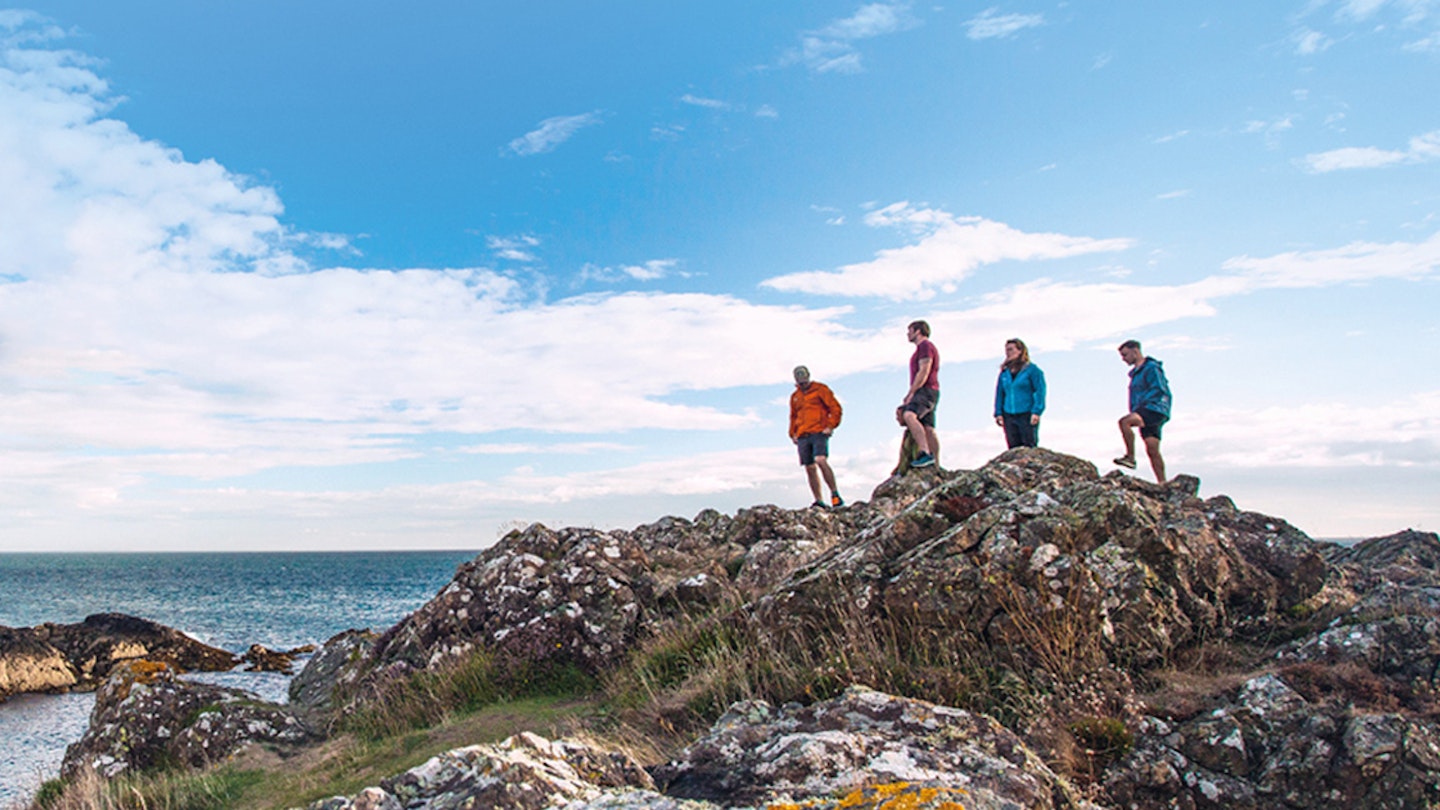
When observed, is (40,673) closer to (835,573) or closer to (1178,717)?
(835,573)

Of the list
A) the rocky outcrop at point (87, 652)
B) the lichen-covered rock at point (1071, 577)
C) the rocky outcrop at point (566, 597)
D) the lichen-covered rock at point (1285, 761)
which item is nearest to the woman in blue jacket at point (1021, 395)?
the rocky outcrop at point (566, 597)

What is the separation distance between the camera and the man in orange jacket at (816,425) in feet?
53.9

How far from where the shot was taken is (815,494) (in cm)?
1667

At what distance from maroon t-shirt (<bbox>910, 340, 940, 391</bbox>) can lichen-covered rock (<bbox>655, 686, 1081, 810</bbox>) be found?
11.0m

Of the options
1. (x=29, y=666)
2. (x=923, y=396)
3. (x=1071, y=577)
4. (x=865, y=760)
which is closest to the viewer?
(x=865, y=760)

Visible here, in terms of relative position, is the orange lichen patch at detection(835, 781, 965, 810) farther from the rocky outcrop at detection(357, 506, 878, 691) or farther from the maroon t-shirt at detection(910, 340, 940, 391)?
the maroon t-shirt at detection(910, 340, 940, 391)

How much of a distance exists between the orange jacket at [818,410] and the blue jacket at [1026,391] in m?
3.37

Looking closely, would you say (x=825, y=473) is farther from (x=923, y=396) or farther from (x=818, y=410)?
(x=923, y=396)

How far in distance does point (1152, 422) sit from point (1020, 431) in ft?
7.96

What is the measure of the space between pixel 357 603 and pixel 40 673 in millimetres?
29021

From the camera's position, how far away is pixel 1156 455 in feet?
42.7

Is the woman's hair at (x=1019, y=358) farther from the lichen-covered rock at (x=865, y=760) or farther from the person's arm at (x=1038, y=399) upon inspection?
the lichen-covered rock at (x=865, y=760)

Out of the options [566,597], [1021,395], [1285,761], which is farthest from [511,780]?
[1021,395]

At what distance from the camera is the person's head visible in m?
13.4
